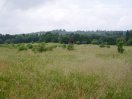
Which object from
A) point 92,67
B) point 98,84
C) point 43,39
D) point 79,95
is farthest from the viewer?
point 43,39

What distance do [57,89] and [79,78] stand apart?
2.01 m

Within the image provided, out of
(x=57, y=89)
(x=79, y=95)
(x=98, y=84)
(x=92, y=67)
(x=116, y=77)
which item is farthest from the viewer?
(x=92, y=67)

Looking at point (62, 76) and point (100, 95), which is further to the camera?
point (62, 76)

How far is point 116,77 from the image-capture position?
33.4ft

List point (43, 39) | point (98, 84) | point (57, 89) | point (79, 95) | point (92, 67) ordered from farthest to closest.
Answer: point (43, 39) → point (92, 67) → point (98, 84) → point (57, 89) → point (79, 95)

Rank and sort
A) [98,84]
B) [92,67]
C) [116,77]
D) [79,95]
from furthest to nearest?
[92,67]
[116,77]
[98,84]
[79,95]

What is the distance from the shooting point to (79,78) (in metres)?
10.3

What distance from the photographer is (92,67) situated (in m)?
12.7

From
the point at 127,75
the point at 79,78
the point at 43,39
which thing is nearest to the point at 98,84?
the point at 79,78

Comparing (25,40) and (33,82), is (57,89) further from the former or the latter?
(25,40)

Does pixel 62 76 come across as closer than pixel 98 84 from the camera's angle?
No

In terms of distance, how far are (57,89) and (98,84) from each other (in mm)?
1576

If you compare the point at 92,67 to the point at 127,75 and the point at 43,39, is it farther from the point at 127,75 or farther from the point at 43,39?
the point at 43,39

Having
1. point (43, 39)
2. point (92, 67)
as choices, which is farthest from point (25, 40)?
point (92, 67)
